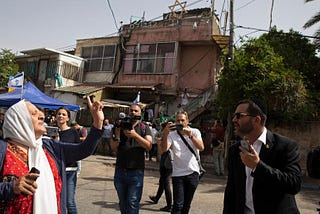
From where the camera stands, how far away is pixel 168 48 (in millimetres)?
18969

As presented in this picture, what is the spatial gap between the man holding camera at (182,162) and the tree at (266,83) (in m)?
6.89

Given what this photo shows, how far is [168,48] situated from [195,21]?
2.31 meters

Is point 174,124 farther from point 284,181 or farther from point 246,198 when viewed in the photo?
point 284,181

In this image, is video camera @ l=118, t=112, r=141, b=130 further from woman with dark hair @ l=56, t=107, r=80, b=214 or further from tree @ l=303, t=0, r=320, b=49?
tree @ l=303, t=0, r=320, b=49

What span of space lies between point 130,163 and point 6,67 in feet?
67.3

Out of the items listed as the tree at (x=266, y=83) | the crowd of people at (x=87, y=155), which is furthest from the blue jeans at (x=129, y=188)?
the tree at (x=266, y=83)

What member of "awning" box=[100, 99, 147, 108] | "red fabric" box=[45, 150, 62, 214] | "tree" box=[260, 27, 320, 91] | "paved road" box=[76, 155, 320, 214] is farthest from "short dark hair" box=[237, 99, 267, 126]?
"awning" box=[100, 99, 147, 108]

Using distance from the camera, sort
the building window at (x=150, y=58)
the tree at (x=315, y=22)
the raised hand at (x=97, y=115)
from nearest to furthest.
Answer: the raised hand at (x=97, y=115), the tree at (x=315, y=22), the building window at (x=150, y=58)

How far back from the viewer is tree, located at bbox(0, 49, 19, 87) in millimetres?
21031

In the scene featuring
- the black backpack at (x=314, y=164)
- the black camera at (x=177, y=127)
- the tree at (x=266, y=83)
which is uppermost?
the tree at (x=266, y=83)

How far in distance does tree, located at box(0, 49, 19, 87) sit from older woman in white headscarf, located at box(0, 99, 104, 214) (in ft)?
69.0

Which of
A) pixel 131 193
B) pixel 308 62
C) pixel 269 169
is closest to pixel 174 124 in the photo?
pixel 131 193

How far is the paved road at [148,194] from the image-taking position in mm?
6109

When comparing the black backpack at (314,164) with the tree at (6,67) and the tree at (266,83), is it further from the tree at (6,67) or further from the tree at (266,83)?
the tree at (6,67)
